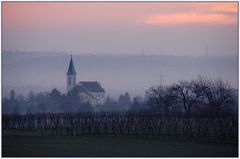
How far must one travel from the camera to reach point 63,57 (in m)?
78.3

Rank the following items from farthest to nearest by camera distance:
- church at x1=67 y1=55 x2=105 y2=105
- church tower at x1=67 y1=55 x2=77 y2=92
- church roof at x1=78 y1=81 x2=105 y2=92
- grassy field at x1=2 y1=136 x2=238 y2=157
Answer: church tower at x1=67 y1=55 x2=77 y2=92 → church roof at x1=78 y1=81 x2=105 y2=92 → church at x1=67 y1=55 x2=105 y2=105 → grassy field at x1=2 y1=136 x2=238 y2=157

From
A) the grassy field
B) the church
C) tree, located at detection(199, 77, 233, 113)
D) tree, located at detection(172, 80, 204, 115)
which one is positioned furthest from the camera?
the church

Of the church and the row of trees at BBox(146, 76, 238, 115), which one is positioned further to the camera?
the church

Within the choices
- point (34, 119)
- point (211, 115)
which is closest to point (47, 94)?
point (34, 119)

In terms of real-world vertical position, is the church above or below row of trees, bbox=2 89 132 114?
above

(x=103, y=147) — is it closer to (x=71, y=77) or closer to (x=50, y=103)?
(x=50, y=103)

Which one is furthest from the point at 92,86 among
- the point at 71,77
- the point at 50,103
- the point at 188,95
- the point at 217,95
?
the point at 217,95

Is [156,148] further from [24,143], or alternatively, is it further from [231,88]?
[231,88]

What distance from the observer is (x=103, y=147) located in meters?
24.3

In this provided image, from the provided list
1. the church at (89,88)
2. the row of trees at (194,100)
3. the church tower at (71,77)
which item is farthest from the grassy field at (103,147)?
the church tower at (71,77)

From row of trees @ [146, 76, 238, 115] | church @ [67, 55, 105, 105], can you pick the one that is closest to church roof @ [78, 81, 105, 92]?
church @ [67, 55, 105, 105]

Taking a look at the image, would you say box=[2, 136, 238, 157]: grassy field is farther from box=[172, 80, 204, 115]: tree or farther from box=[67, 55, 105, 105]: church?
box=[67, 55, 105, 105]: church

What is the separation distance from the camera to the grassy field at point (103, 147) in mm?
22188

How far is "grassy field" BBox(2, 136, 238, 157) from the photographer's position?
22188 mm
